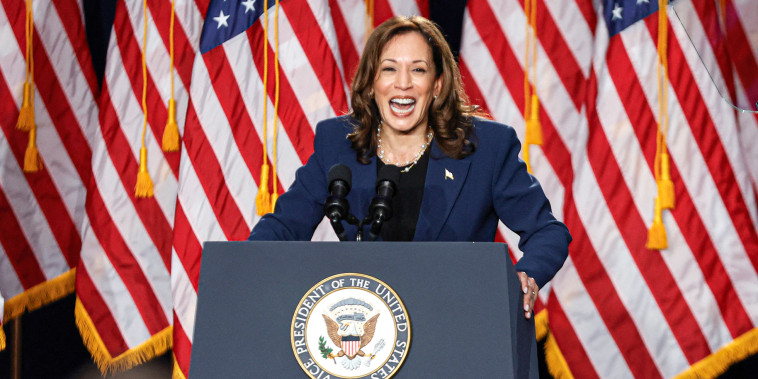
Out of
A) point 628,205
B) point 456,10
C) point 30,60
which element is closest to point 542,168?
point 628,205

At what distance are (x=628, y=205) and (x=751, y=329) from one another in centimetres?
64

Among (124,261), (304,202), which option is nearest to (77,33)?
(124,261)

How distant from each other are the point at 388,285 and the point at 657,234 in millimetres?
2093

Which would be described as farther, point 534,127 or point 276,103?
point 276,103

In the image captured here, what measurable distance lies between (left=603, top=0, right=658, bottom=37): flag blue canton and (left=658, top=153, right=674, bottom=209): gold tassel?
1.80ft

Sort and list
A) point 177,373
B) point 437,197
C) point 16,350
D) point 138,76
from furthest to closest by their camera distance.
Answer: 1. point 16,350
2. point 138,76
3. point 177,373
4. point 437,197

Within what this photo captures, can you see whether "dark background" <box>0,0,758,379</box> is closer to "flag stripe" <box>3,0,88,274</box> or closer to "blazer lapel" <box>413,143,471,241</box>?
"flag stripe" <box>3,0,88,274</box>

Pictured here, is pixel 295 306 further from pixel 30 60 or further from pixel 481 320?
pixel 30 60

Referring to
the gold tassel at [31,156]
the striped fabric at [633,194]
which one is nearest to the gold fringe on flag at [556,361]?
the striped fabric at [633,194]

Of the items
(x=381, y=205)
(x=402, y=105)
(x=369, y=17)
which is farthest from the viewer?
(x=369, y=17)

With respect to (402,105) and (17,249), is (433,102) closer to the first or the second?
(402,105)

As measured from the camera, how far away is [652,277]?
10.3 feet

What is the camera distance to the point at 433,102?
207 cm

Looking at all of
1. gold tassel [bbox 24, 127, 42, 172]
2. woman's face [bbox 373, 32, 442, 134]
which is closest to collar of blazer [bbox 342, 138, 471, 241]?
woman's face [bbox 373, 32, 442, 134]
